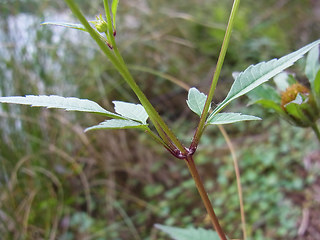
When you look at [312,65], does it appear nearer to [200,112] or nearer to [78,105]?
[200,112]

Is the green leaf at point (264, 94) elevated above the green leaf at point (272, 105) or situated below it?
above

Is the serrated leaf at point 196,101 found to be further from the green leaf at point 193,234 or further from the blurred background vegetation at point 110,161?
the blurred background vegetation at point 110,161

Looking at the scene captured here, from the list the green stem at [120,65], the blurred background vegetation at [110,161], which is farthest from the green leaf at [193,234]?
the blurred background vegetation at [110,161]

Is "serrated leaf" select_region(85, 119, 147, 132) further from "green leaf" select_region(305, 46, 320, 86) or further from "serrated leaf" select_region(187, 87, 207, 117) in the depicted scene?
"green leaf" select_region(305, 46, 320, 86)

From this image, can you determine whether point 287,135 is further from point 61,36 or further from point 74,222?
point 61,36

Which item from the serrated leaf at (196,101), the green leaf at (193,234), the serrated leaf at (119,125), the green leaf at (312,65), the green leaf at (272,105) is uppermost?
the green leaf at (312,65)

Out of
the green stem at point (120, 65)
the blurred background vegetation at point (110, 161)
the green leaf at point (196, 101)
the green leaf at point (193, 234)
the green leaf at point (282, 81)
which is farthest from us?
the blurred background vegetation at point (110, 161)
